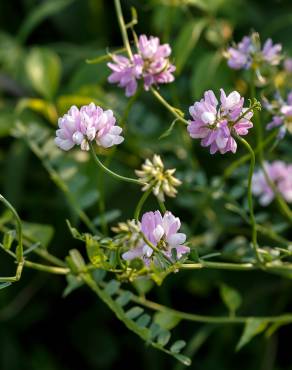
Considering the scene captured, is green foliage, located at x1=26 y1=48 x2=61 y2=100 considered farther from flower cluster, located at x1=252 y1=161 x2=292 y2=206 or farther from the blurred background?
flower cluster, located at x1=252 y1=161 x2=292 y2=206

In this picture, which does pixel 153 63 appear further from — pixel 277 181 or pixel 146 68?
pixel 277 181

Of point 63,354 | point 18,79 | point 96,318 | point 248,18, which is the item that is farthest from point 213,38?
point 63,354

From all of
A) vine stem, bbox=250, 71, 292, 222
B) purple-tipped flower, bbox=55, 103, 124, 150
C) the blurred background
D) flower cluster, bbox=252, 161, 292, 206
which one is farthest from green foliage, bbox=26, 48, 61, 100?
purple-tipped flower, bbox=55, 103, 124, 150

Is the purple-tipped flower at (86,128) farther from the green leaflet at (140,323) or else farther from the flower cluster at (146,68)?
the green leaflet at (140,323)

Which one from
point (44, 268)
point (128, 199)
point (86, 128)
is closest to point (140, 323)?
point (44, 268)

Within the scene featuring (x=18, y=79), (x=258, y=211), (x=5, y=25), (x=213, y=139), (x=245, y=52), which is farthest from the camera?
(x=5, y=25)

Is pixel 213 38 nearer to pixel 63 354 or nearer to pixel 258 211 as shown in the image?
pixel 258 211
